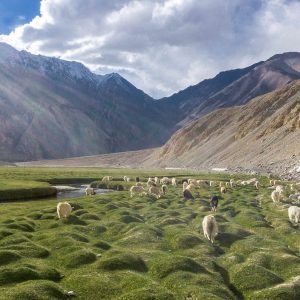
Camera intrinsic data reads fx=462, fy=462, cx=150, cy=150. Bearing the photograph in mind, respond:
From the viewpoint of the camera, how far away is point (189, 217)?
1539 inches

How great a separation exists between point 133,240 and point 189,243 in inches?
137

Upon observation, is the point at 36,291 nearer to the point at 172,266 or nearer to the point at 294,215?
the point at 172,266

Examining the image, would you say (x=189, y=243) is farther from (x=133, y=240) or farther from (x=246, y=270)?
(x=246, y=270)

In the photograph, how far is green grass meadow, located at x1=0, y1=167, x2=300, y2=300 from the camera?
1944 cm

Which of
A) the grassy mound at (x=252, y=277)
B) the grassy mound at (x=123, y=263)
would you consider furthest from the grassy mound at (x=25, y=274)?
the grassy mound at (x=252, y=277)

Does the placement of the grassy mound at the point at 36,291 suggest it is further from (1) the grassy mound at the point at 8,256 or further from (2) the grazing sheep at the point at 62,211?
(2) the grazing sheep at the point at 62,211

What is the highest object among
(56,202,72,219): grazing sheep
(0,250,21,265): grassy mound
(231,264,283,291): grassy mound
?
(56,202,72,219): grazing sheep

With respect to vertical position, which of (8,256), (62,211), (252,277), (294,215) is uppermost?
(294,215)

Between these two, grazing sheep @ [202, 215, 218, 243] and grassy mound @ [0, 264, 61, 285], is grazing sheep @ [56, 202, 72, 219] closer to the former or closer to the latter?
grazing sheep @ [202, 215, 218, 243]

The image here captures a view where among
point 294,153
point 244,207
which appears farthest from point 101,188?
point 294,153

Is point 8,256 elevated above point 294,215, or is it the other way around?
point 294,215

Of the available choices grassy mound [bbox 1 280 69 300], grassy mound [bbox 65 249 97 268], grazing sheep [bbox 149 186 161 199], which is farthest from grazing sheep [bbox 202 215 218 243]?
grazing sheep [bbox 149 186 161 199]

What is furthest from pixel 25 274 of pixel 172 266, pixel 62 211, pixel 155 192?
pixel 155 192

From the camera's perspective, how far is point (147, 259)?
24.3 meters
